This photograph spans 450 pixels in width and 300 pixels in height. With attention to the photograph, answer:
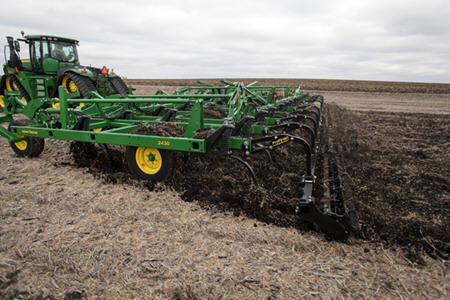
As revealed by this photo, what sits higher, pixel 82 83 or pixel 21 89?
pixel 82 83

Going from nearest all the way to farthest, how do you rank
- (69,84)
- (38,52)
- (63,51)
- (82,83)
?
(82,83) < (69,84) < (38,52) < (63,51)

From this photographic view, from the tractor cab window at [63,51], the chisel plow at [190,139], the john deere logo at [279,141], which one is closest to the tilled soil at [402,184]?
the chisel plow at [190,139]

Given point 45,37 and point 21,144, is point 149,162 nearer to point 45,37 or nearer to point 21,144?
point 21,144

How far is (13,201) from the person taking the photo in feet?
12.4

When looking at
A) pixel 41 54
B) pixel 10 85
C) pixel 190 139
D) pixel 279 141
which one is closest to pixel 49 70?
pixel 41 54

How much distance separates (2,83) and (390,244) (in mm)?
13093

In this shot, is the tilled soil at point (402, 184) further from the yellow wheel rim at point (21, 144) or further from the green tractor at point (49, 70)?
the green tractor at point (49, 70)

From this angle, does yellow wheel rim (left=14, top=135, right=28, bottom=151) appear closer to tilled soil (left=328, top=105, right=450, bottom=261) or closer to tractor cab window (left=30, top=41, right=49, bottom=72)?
tractor cab window (left=30, top=41, right=49, bottom=72)

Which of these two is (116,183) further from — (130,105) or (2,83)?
(2,83)

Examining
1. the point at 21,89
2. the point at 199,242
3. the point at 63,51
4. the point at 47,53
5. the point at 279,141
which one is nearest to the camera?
the point at 199,242

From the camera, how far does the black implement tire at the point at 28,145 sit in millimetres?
5383

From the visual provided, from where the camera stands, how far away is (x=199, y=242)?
2902 millimetres

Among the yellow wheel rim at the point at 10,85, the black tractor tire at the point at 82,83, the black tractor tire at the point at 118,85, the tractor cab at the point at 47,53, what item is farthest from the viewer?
the yellow wheel rim at the point at 10,85

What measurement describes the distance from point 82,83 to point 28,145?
11.8 feet
